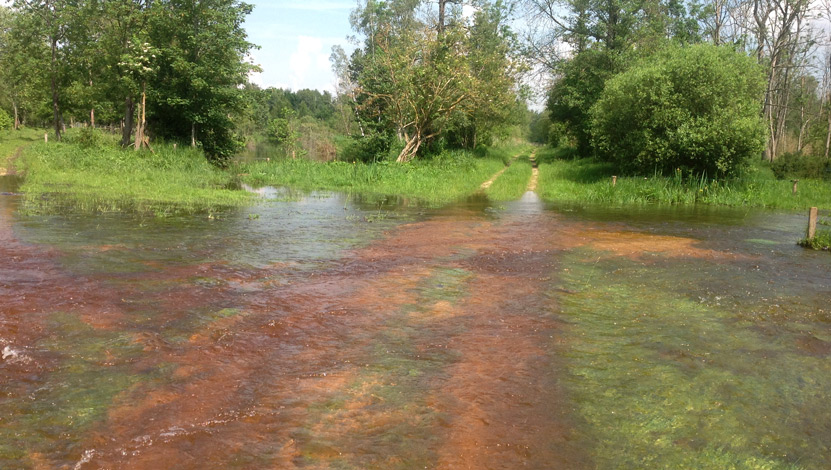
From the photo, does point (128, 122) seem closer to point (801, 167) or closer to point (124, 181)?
point (124, 181)

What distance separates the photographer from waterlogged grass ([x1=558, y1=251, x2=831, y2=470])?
415 centimetres

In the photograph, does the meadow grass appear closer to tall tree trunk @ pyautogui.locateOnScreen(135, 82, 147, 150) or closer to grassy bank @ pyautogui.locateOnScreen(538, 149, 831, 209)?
tall tree trunk @ pyautogui.locateOnScreen(135, 82, 147, 150)

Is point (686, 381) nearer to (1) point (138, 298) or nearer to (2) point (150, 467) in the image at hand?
(2) point (150, 467)

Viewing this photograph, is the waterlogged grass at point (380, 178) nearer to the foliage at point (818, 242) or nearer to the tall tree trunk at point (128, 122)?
the tall tree trunk at point (128, 122)

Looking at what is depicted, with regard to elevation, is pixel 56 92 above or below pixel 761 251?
above

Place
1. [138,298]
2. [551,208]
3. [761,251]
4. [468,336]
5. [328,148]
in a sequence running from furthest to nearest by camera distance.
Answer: [328,148] → [551,208] → [761,251] → [138,298] → [468,336]

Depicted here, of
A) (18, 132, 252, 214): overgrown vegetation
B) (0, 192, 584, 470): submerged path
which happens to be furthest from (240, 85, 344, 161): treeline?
(0, 192, 584, 470): submerged path

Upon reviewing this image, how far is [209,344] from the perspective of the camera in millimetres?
5680

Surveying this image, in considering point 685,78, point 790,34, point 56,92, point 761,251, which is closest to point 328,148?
point 56,92

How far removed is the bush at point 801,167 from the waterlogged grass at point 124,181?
27.4 m

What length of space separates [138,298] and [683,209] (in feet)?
56.4

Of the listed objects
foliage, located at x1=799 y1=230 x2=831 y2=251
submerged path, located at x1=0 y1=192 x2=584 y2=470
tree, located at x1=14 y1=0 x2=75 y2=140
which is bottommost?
submerged path, located at x1=0 y1=192 x2=584 y2=470

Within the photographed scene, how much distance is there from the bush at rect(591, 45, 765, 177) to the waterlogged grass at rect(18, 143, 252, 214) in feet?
51.6

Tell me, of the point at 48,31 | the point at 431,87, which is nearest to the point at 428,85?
the point at 431,87
